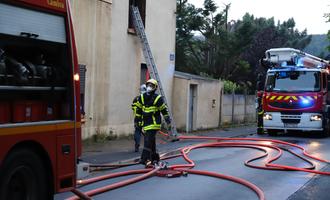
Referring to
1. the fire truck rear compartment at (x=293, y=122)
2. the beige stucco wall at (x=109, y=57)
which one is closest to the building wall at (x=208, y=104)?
the beige stucco wall at (x=109, y=57)

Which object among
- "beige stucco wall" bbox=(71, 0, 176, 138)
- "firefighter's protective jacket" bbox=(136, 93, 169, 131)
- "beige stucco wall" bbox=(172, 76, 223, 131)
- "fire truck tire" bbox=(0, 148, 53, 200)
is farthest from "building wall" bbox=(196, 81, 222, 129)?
"fire truck tire" bbox=(0, 148, 53, 200)

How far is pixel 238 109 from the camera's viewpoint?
2717cm

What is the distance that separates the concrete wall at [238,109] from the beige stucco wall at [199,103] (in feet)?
4.07

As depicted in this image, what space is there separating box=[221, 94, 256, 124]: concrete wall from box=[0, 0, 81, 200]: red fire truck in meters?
18.6

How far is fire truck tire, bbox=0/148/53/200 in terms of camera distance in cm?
552

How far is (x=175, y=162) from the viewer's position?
11.8 metres

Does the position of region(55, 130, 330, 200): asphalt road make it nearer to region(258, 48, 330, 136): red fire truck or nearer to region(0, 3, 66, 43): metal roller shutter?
region(0, 3, 66, 43): metal roller shutter

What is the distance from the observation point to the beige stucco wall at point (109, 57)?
15547 mm

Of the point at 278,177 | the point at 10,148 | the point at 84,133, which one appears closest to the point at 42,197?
the point at 10,148

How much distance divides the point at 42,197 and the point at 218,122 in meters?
18.3

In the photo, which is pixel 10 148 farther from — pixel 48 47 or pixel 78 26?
pixel 78 26

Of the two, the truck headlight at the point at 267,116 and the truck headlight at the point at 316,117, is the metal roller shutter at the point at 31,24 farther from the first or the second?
the truck headlight at the point at 316,117

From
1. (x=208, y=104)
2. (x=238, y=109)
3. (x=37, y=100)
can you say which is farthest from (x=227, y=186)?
(x=238, y=109)

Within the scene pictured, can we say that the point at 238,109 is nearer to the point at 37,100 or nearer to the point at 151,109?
the point at 151,109
